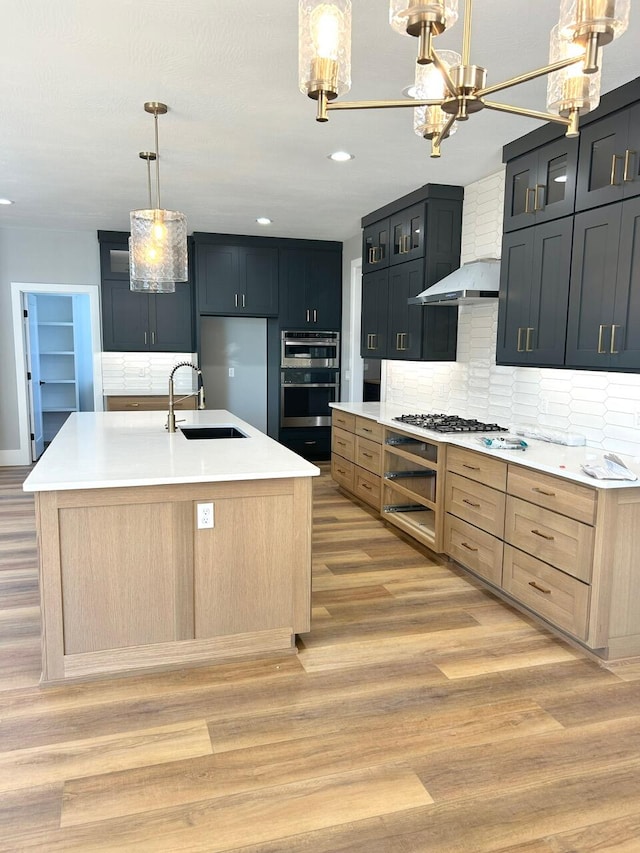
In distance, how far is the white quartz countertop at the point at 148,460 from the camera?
2504mm

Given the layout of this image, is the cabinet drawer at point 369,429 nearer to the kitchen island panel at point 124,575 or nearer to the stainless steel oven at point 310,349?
the stainless steel oven at point 310,349

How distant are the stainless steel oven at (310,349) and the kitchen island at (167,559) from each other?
Result: 4544mm

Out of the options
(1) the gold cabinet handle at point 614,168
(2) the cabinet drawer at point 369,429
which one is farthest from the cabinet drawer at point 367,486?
(1) the gold cabinet handle at point 614,168

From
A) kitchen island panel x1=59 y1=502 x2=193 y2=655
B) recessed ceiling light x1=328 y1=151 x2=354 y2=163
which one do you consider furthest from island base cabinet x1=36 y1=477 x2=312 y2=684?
recessed ceiling light x1=328 y1=151 x2=354 y2=163

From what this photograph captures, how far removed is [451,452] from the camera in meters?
3.96

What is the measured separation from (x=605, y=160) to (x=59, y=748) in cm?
355

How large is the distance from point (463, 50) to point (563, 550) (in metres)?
2.22

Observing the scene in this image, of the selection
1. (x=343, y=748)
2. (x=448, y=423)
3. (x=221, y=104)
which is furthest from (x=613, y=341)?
(x=221, y=104)

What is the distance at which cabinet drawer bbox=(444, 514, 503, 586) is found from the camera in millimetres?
3475

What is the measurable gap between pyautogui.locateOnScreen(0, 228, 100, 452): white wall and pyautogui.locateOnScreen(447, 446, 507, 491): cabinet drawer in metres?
5.03

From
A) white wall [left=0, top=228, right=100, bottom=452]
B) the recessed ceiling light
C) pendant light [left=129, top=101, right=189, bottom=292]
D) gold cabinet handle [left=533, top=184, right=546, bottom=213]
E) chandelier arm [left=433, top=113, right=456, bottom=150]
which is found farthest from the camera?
white wall [left=0, top=228, right=100, bottom=452]

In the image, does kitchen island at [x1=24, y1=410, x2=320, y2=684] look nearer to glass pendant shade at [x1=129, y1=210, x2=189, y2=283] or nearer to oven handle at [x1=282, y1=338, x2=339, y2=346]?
glass pendant shade at [x1=129, y1=210, x2=189, y2=283]

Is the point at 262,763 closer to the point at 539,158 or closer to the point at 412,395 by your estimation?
the point at 539,158

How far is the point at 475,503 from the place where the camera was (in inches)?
145
